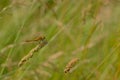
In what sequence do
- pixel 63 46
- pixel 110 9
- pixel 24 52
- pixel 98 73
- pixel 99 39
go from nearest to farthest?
pixel 98 73 < pixel 24 52 < pixel 63 46 < pixel 99 39 < pixel 110 9

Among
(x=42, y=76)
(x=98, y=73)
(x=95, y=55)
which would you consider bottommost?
(x=98, y=73)

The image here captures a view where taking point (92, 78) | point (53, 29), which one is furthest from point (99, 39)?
point (92, 78)

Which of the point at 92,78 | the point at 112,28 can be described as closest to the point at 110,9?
the point at 112,28

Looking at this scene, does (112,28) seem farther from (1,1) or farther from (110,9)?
(1,1)

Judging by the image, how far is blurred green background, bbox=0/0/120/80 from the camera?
1.86 m

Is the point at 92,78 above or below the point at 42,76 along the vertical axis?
below

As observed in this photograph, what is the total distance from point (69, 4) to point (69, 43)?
12.3 inches

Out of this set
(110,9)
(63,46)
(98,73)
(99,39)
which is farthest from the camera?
(110,9)

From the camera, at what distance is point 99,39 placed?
2598 millimetres

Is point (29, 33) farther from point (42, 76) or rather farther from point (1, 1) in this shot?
point (42, 76)

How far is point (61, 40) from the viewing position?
2.33 meters

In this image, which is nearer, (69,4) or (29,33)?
(29,33)

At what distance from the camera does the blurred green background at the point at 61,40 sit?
1.86 metres

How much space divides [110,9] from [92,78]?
3.76 ft
